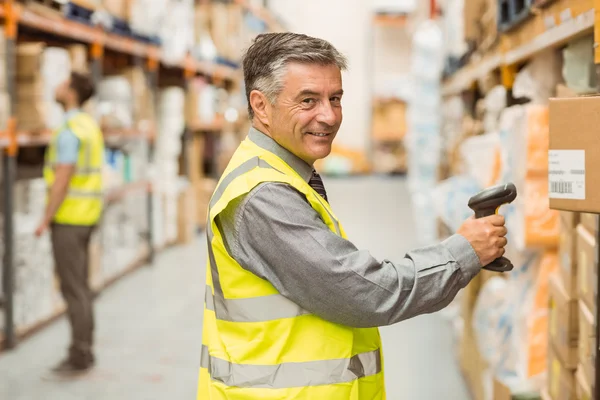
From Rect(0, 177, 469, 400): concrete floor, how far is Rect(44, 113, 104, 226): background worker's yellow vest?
0.92 meters


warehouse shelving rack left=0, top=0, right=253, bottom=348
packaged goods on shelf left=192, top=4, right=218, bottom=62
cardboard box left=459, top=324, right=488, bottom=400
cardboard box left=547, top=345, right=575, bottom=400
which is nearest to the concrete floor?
cardboard box left=459, top=324, right=488, bottom=400

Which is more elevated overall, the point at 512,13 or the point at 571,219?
the point at 512,13

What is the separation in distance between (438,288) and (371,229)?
26.2 feet

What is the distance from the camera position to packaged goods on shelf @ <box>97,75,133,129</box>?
648 centimetres

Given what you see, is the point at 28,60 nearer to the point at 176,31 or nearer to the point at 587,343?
the point at 176,31

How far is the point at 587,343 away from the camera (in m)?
2.20

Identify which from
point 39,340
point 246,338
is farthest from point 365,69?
point 246,338

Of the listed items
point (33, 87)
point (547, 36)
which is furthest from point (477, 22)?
point (33, 87)

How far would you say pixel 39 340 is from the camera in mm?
5094

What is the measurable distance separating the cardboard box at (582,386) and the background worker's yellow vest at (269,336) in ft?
2.66

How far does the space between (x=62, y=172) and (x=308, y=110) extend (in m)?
3.17

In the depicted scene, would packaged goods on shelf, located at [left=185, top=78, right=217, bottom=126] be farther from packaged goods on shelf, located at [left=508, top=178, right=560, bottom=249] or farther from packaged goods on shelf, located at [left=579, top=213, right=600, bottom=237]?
packaged goods on shelf, located at [left=579, top=213, right=600, bottom=237]

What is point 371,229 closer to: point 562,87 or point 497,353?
point 497,353

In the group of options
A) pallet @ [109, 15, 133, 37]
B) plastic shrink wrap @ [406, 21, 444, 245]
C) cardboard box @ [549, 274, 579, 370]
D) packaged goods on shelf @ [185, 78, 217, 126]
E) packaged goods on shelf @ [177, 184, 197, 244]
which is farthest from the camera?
packaged goods on shelf @ [185, 78, 217, 126]
